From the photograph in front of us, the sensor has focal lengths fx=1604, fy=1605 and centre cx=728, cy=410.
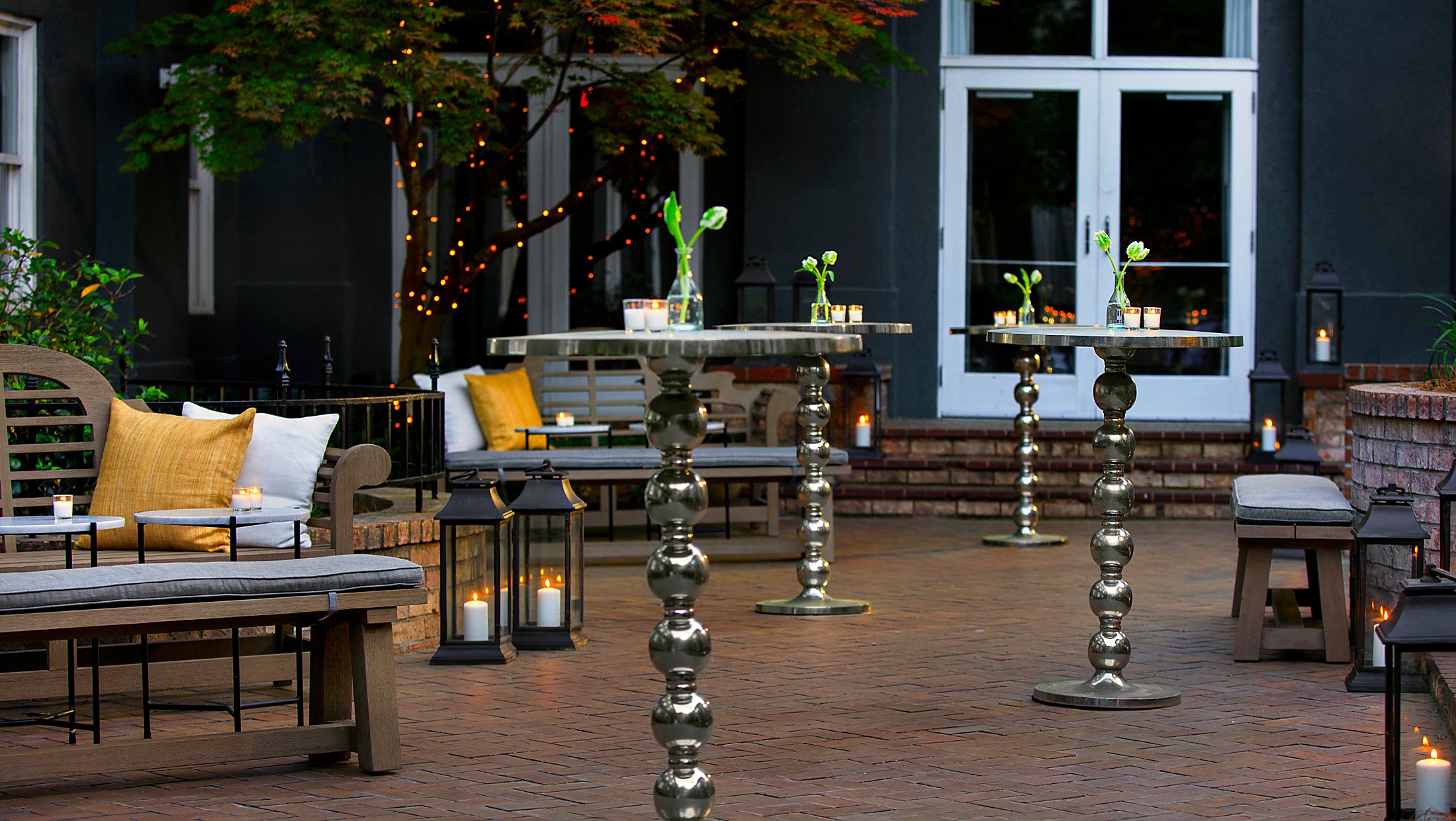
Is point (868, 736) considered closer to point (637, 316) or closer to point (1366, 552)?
point (637, 316)

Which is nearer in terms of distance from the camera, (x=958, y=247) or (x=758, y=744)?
(x=758, y=744)

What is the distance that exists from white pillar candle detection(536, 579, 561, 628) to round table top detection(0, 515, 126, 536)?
216 cm

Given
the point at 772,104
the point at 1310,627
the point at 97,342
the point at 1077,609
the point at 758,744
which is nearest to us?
Result: the point at 758,744

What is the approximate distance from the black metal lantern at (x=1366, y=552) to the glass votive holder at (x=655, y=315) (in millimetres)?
3027

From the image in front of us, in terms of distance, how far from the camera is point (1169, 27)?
13.3m

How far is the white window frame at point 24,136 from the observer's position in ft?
32.5

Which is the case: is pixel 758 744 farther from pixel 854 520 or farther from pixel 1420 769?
pixel 854 520

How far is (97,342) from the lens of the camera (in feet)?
35.6

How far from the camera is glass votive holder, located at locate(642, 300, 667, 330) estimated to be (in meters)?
3.97

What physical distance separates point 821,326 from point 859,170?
21.5ft

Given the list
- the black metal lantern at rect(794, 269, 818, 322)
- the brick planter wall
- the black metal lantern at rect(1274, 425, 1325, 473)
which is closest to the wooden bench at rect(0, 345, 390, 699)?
the brick planter wall

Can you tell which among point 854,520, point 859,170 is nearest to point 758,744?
point 854,520

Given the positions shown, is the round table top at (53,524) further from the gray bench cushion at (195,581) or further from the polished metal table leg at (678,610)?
the polished metal table leg at (678,610)

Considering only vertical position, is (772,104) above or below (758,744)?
above
